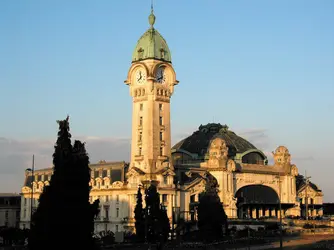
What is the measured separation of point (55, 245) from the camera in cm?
6078

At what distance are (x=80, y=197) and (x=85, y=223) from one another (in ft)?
8.47

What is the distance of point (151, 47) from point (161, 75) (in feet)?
19.9

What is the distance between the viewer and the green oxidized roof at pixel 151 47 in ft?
437

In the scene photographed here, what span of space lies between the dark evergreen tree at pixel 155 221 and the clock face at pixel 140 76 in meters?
35.3

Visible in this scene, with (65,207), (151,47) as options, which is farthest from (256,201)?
(65,207)

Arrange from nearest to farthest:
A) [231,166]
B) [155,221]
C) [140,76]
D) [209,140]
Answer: [155,221] → [140,76] → [231,166] → [209,140]

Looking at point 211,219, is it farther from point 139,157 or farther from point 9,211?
point 9,211

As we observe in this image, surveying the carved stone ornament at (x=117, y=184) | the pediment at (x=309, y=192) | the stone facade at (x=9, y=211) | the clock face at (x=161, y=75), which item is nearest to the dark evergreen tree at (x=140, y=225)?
the carved stone ornament at (x=117, y=184)

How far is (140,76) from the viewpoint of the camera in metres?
134

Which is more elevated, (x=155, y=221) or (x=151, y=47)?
(x=151, y=47)

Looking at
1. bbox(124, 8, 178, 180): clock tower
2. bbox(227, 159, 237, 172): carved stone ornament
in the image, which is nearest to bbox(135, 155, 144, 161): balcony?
bbox(124, 8, 178, 180): clock tower

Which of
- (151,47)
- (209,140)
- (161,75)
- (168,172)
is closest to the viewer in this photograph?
(168,172)

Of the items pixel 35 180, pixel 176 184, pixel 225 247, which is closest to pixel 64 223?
pixel 225 247

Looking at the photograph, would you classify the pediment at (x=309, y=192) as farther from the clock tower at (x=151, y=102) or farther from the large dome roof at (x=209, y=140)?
the clock tower at (x=151, y=102)
